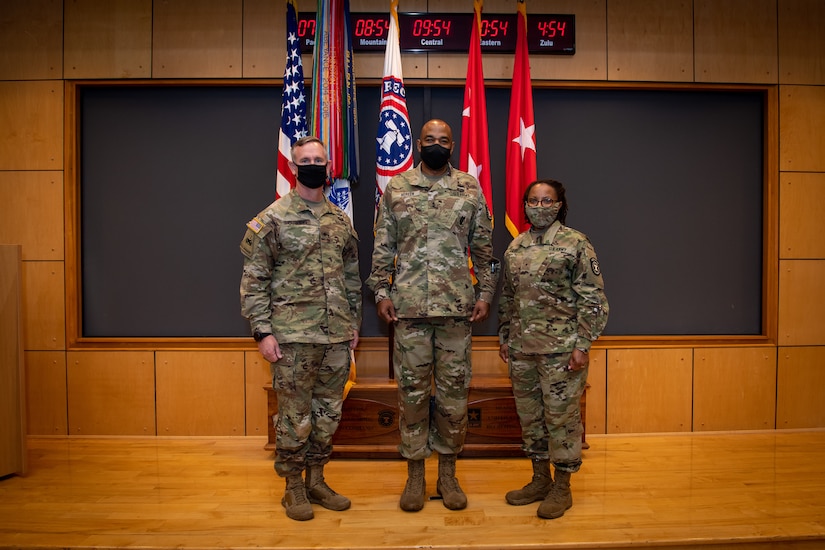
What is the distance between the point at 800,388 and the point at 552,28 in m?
2.97

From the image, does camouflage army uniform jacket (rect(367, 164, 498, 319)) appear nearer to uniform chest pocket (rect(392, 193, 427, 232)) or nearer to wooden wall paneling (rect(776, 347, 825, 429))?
uniform chest pocket (rect(392, 193, 427, 232))

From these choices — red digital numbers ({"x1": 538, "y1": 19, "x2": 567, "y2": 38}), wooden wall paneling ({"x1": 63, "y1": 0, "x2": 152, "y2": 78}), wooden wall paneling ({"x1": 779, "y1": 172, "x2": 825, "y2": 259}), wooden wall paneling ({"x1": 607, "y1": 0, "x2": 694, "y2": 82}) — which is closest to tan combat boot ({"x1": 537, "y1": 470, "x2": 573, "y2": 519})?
wooden wall paneling ({"x1": 779, "y1": 172, "x2": 825, "y2": 259})

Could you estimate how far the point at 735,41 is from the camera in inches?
140

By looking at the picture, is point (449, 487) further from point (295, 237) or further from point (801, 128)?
point (801, 128)

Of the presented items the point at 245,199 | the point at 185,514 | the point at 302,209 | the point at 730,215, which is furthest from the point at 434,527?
the point at 730,215

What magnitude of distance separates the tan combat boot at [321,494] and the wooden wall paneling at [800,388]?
10.1 ft

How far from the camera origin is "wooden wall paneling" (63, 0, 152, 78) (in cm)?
347

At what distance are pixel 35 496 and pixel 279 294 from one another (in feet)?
5.39

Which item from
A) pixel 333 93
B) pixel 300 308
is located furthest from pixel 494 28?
pixel 300 308

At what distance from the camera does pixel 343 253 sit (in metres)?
2.43

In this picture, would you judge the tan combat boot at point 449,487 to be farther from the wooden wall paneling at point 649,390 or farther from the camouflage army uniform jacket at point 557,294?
the wooden wall paneling at point 649,390

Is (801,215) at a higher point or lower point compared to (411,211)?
higher

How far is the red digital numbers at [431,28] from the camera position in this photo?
3.45 metres

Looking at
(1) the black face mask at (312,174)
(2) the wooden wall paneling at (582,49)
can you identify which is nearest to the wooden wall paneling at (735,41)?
(2) the wooden wall paneling at (582,49)
